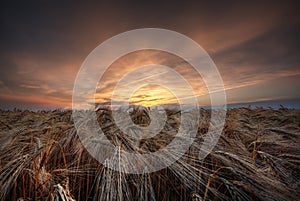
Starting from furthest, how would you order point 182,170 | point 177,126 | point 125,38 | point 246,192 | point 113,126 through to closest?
point 125,38 → point 177,126 → point 113,126 → point 182,170 → point 246,192

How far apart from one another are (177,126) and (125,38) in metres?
3.57

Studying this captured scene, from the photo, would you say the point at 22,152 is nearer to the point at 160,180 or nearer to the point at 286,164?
the point at 160,180

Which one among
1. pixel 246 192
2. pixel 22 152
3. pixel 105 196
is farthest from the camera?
pixel 22 152

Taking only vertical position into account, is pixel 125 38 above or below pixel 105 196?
above

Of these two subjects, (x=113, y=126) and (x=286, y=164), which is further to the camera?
(x=113, y=126)

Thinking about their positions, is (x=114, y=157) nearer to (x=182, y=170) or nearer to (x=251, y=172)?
(x=182, y=170)

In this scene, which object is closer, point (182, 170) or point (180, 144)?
point (182, 170)

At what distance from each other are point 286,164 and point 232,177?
22.6 inches

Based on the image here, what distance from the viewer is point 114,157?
1.27 meters

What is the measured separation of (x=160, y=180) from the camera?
4.51 ft

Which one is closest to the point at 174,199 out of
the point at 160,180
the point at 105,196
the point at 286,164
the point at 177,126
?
the point at 160,180

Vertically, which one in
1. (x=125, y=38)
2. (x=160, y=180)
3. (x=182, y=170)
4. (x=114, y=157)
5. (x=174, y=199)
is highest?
(x=125, y=38)

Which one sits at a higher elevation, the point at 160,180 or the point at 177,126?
the point at 177,126

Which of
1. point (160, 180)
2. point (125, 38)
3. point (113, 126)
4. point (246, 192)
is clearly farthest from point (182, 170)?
point (125, 38)
